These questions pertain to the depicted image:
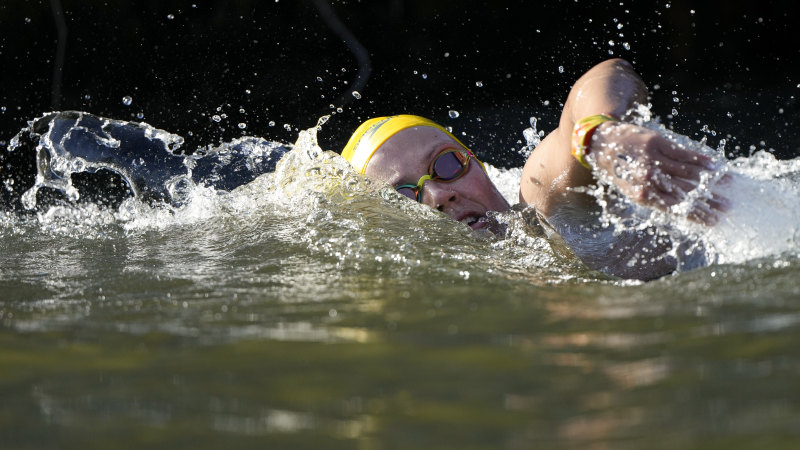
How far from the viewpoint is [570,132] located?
2516mm

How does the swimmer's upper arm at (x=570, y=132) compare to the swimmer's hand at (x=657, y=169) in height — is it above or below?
above

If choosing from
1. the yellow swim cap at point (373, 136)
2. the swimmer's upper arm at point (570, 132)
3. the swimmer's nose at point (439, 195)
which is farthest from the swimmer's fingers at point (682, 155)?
the yellow swim cap at point (373, 136)

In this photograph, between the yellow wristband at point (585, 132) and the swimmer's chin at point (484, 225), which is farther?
the swimmer's chin at point (484, 225)

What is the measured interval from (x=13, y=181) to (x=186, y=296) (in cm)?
458

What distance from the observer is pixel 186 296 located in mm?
1848

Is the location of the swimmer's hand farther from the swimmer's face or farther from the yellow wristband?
the swimmer's face

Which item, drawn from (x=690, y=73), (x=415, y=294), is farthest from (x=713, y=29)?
(x=415, y=294)

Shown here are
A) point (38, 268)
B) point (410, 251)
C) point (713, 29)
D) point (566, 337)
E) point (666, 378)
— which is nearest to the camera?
point (666, 378)

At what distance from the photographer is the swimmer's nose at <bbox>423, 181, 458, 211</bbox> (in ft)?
9.42

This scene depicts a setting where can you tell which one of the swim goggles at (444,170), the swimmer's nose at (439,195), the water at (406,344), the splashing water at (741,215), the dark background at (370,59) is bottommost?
the water at (406,344)

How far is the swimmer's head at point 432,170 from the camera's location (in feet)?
9.48

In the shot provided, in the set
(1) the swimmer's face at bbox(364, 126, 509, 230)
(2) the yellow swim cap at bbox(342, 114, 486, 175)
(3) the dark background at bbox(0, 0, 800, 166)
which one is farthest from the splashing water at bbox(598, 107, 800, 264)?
(3) the dark background at bbox(0, 0, 800, 166)

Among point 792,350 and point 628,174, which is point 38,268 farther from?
point 792,350

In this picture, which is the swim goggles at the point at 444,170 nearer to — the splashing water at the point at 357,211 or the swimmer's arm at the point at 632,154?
the splashing water at the point at 357,211
